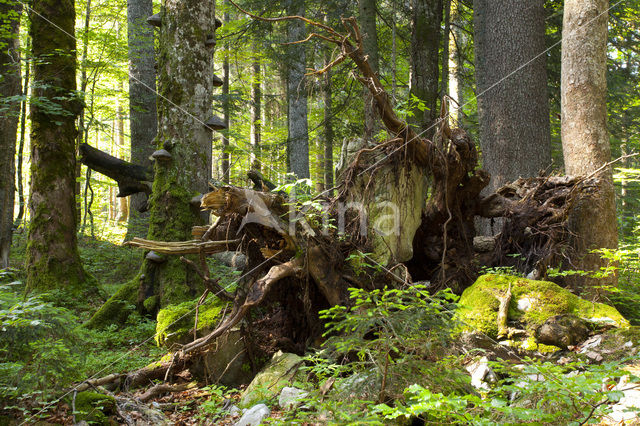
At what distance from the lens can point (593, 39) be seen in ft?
18.4

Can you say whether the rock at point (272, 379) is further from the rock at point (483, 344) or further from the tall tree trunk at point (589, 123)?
the tall tree trunk at point (589, 123)

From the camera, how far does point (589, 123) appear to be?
5562 mm

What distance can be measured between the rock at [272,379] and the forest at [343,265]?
0.02m

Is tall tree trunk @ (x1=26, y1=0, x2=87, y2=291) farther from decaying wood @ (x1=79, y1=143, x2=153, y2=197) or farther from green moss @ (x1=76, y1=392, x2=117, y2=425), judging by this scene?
green moss @ (x1=76, y1=392, x2=117, y2=425)

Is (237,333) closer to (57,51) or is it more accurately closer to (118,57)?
(57,51)

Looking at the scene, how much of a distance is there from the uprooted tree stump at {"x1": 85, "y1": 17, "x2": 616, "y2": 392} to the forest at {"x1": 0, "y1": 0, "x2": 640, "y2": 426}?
0.03 metres

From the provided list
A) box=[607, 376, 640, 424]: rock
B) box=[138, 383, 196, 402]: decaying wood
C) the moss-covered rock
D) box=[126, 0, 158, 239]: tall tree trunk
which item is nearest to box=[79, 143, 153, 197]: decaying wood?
box=[126, 0, 158, 239]: tall tree trunk

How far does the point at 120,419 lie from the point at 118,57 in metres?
9.42

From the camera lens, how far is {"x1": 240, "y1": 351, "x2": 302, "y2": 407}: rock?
12.9 feet

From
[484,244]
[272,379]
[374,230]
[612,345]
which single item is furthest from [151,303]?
[612,345]

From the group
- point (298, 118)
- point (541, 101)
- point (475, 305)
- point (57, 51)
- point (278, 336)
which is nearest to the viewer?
point (475, 305)

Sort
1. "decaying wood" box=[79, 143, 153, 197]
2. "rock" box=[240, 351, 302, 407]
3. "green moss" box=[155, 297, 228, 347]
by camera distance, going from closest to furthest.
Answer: "rock" box=[240, 351, 302, 407], "green moss" box=[155, 297, 228, 347], "decaying wood" box=[79, 143, 153, 197]

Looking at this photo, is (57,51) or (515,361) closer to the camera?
(515,361)

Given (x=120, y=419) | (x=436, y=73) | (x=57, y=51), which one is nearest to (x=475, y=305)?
(x=120, y=419)
